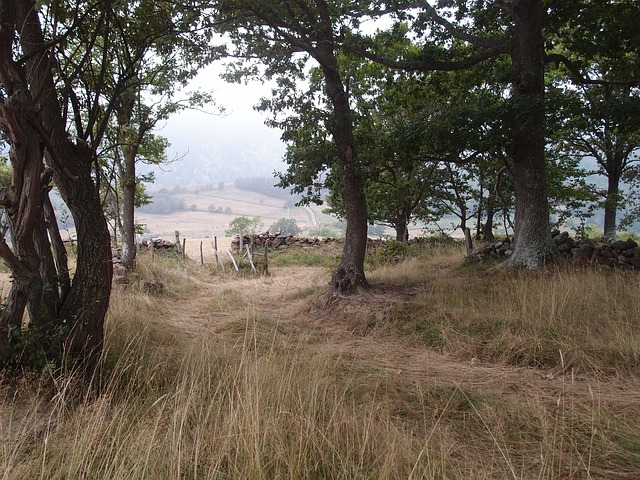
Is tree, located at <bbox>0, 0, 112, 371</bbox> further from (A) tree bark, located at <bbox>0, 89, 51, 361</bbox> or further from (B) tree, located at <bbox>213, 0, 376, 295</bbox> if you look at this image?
(B) tree, located at <bbox>213, 0, 376, 295</bbox>

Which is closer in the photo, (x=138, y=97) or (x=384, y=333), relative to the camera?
(x=384, y=333)

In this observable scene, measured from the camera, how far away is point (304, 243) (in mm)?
19844

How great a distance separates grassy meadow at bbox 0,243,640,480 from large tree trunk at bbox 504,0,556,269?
4.04ft

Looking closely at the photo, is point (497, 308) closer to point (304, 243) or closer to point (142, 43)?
point (142, 43)

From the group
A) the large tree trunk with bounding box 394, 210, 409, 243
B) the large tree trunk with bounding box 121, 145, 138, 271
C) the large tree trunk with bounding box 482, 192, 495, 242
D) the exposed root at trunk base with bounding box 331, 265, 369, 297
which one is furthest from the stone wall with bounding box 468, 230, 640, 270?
the large tree trunk with bounding box 121, 145, 138, 271

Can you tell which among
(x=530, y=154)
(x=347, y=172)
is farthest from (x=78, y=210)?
(x=530, y=154)

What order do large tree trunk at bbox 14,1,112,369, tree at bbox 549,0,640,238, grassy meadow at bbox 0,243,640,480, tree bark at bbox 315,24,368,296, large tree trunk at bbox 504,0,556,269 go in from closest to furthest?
grassy meadow at bbox 0,243,640,480 < large tree trunk at bbox 14,1,112,369 < tree at bbox 549,0,640,238 < tree bark at bbox 315,24,368,296 < large tree trunk at bbox 504,0,556,269

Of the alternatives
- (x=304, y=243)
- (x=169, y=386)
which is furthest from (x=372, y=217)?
(x=169, y=386)

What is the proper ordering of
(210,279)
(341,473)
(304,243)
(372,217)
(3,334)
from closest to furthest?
1. (341,473)
2. (3,334)
3. (210,279)
4. (372,217)
5. (304,243)

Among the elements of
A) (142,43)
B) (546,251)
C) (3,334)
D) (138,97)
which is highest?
(138,97)

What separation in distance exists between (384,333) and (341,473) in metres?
3.93

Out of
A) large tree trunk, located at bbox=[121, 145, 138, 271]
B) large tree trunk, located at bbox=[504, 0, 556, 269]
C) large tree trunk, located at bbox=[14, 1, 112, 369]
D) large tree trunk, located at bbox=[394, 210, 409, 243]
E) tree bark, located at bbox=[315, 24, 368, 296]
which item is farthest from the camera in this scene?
large tree trunk, located at bbox=[394, 210, 409, 243]

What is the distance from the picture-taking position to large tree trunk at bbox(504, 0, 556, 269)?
819cm

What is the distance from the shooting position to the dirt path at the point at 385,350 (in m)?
3.28
